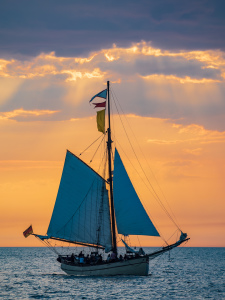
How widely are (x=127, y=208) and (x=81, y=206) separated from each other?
26.0 feet

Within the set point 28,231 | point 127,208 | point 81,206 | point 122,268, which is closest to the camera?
point 127,208

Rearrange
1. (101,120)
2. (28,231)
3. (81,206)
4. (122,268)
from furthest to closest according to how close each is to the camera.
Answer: (101,120) < (28,231) < (81,206) < (122,268)

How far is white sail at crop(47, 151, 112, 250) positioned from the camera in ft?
236

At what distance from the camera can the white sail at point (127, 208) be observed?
6606 centimetres

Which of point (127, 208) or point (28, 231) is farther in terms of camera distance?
point (28, 231)

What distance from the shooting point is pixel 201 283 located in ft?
237

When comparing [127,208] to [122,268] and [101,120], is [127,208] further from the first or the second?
[101,120]

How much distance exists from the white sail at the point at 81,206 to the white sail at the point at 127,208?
4.52 meters

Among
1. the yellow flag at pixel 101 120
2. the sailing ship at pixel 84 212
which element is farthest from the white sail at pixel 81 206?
the yellow flag at pixel 101 120

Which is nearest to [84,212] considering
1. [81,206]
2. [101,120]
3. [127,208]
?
[81,206]

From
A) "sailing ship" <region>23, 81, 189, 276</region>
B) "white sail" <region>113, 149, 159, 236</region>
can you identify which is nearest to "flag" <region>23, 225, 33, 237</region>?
"sailing ship" <region>23, 81, 189, 276</region>

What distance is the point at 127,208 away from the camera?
6706 centimetres

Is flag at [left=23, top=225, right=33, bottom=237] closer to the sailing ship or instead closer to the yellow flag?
the sailing ship

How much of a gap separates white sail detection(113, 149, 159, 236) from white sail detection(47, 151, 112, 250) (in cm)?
452
